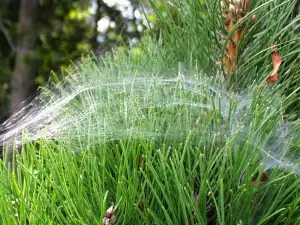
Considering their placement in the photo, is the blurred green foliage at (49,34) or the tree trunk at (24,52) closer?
the tree trunk at (24,52)

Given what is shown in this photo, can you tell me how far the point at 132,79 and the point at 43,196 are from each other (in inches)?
7.5

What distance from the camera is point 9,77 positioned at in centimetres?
361

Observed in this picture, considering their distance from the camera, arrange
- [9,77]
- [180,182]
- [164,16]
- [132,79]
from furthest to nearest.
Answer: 1. [9,77]
2. [164,16]
3. [132,79]
4. [180,182]

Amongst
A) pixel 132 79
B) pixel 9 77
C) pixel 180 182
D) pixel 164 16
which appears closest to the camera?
pixel 180 182

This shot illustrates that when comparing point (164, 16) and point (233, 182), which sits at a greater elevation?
point (164, 16)

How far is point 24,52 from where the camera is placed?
3309mm

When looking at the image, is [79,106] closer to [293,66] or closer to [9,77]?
[293,66]

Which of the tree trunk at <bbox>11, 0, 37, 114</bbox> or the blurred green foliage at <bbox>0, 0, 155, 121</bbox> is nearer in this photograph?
the tree trunk at <bbox>11, 0, 37, 114</bbox>

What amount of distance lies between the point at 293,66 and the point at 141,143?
316mm

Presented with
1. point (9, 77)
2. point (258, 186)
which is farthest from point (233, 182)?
point (9, 77)

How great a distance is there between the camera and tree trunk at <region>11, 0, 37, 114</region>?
124 inches

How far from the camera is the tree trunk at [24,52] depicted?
3.15 metres

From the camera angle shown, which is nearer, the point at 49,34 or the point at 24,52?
the point at 24,52

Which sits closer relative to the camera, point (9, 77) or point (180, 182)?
point (180, 182)
